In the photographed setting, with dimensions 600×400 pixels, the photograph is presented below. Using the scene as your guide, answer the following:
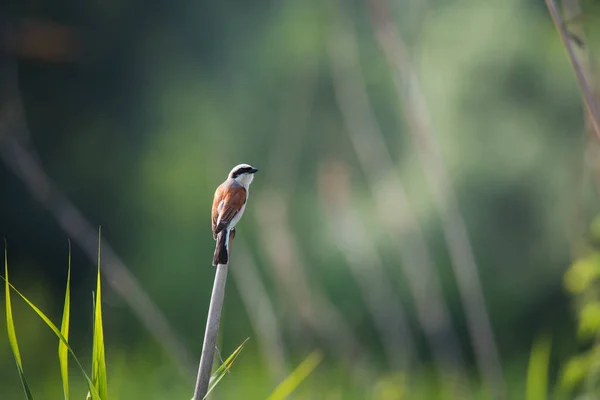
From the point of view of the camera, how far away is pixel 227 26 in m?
5.30

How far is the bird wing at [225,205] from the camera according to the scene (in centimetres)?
78

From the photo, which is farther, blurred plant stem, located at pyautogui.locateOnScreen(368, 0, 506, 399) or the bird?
blurred plant stem, located at pyautogui.locateOnScreen(368, 0, 506, 399)

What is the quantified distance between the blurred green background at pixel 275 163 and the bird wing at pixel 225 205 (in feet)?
9.09

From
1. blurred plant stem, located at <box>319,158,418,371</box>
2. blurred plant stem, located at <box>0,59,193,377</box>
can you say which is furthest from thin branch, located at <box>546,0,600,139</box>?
blurred plant stem, located at <box>319,158,418,371</box>

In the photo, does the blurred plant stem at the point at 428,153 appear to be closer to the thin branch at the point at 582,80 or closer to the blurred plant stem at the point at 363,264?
the blurred plant stem at the point at 363,264

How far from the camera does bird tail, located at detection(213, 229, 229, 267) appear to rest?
750 mm

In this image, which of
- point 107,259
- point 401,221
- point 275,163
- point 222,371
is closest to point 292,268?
point 107,259

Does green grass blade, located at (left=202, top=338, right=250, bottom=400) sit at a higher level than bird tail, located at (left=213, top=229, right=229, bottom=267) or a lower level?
lower

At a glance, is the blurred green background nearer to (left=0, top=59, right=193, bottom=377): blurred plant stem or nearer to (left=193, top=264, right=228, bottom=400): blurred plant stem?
(left=0, top=59, right=193, bottom=377): blurred plant stem

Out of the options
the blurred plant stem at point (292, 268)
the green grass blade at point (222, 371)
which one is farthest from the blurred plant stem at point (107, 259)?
the green grass blade at point (222, 371)

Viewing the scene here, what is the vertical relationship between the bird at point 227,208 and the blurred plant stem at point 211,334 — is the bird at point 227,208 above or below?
above

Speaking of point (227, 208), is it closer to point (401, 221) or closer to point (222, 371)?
point (222, 371)

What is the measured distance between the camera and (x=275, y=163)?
3.88m

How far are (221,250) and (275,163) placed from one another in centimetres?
312
